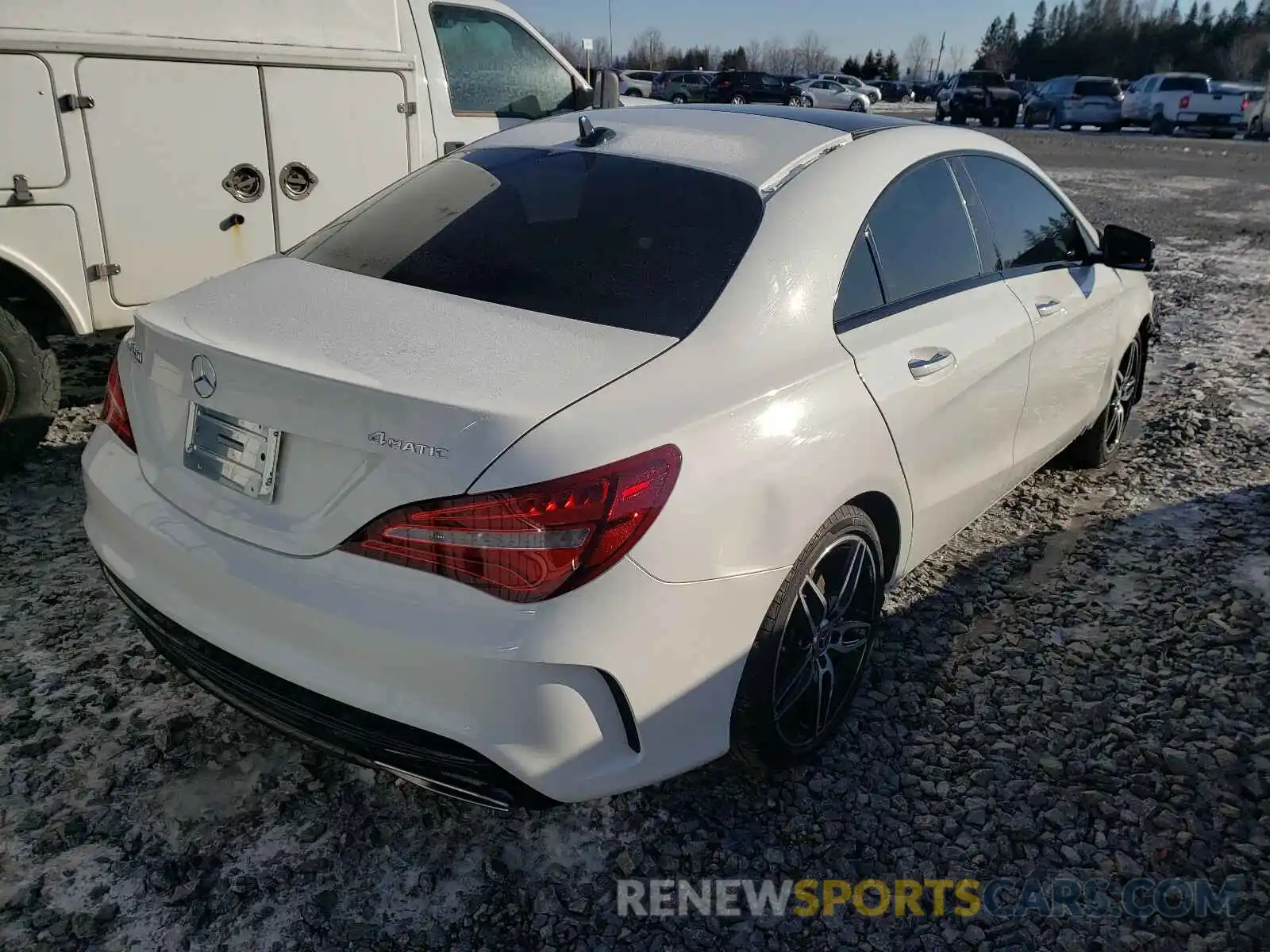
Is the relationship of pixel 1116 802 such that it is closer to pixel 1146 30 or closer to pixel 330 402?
pixel 330 402

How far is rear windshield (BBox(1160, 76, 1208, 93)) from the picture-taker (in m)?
28.4

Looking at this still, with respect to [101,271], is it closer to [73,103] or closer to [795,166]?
[73,103]

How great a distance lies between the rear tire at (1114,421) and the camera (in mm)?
4609

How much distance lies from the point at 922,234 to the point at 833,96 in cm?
3736

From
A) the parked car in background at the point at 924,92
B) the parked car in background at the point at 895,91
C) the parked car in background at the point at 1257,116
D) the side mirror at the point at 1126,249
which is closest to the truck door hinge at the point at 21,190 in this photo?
the side mirror at the point at 1126,249

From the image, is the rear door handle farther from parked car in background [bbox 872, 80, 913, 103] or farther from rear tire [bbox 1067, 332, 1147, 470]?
parked car in background [bbox 872, 80, 913, 103]

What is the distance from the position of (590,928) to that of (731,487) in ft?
3.36

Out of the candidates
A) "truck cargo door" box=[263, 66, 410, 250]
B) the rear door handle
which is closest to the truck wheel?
"truck cargo door" box=[263, 66, 410, 250]

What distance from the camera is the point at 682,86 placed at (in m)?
36.3

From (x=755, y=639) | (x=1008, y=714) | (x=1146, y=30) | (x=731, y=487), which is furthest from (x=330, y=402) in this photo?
(x=1146, y=30)

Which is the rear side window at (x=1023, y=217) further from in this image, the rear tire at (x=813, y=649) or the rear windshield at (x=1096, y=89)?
the rear windshield at (x=1096, y=89)

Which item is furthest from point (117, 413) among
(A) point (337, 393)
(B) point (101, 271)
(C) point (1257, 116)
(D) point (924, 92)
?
(D) point (924, 92)

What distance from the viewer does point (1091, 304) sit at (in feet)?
13.1

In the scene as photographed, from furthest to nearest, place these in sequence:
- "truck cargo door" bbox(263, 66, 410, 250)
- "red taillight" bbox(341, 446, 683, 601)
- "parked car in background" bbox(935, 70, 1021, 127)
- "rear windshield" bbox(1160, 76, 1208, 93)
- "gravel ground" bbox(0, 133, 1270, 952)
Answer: "parked car in background" bbox(935, 70, 1021, 127)
"rear windshield" bbox(1160, 76, 1208, 93)
"truck cargo door" bbox(263, 66, 410, 250)
"gravel ground" bbox(0, 133, 1270, 952)
"red taillight" bbox(341, 446, 683, 601)
